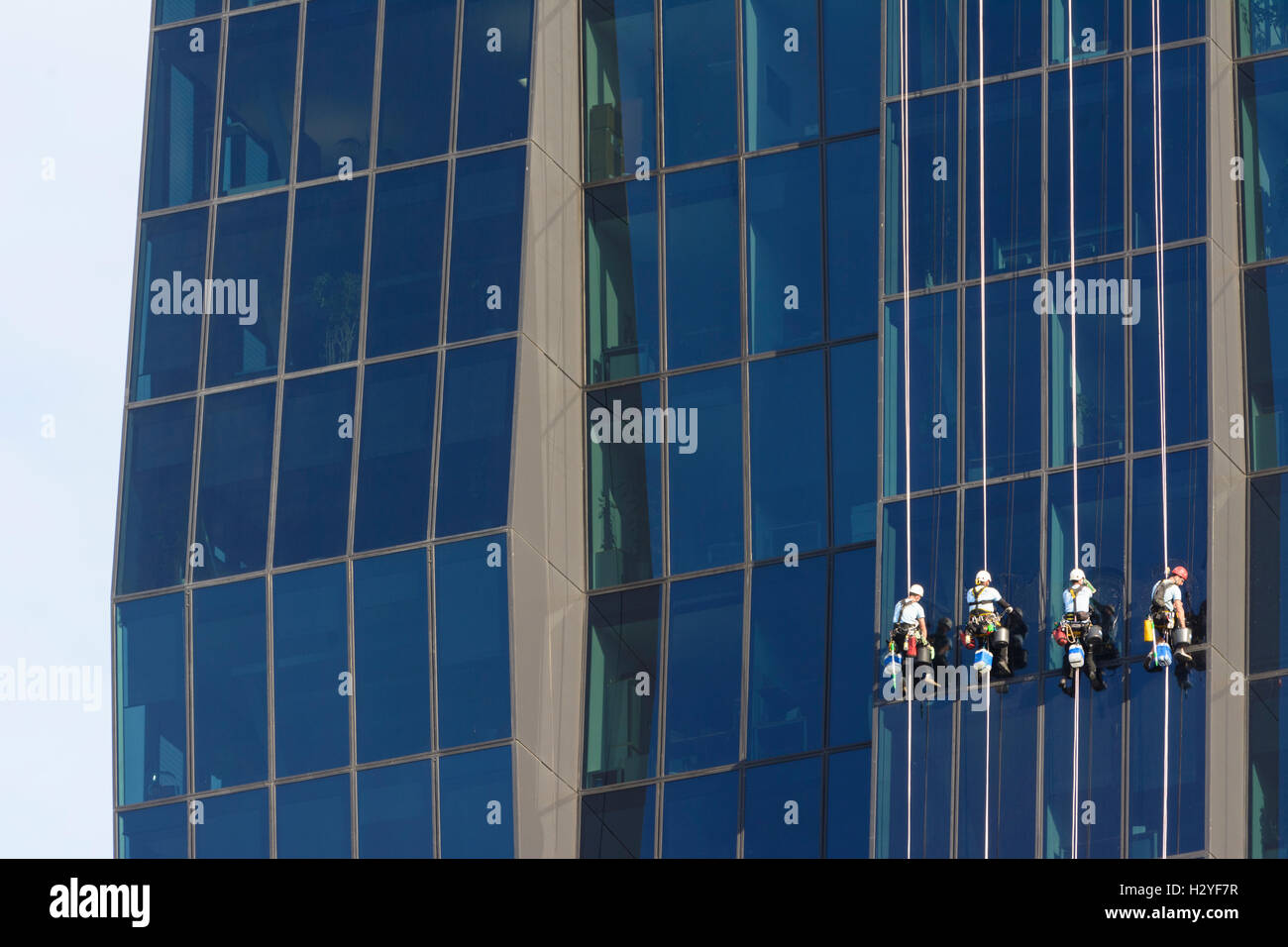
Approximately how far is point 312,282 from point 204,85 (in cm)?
504

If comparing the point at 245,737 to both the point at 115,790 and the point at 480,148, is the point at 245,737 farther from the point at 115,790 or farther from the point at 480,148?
the point at 480,148

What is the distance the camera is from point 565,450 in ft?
202

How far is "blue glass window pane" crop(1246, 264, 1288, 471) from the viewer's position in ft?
180

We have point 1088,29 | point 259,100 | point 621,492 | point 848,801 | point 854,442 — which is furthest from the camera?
point 259,100

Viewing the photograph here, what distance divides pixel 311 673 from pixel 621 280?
9.70 m

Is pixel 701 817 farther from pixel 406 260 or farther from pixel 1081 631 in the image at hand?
pixel 406 260

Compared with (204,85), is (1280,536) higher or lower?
lower

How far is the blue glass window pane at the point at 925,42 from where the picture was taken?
5844cm

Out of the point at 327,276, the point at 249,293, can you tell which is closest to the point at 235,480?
the point at 249,293

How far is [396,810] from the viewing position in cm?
5888

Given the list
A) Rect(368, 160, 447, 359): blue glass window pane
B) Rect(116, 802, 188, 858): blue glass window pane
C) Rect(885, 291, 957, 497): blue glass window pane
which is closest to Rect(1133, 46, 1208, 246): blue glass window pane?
Rect(885, 291, 957, 497): blue glass window pane

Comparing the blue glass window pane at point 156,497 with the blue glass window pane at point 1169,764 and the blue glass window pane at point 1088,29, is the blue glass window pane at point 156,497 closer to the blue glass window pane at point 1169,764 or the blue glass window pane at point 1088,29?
the blue glass window pane at point 1088,29

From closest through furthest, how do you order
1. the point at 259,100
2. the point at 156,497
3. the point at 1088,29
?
the point at 1088,29
the point at 156,497
the point at 259,100
